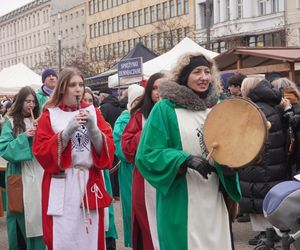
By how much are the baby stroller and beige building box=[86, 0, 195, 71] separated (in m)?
52.3

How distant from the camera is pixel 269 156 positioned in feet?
23.5

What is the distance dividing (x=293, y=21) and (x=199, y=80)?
4576 centimetres

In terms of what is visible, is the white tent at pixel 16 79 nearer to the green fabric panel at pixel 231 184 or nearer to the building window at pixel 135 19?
the green fabric panel at pixel 231 184

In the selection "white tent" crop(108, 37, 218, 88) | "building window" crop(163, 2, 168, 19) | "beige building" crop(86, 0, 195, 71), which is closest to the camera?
"white tent" crop(108, 37, 218, 88)

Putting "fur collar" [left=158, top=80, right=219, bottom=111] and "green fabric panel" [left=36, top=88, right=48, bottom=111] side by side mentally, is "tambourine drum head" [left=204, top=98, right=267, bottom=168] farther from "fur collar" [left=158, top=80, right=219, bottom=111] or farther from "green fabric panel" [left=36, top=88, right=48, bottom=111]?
"green fabric panel" [left=36, top=88, right=48, bottom=111]

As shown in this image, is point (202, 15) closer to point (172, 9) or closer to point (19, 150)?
point (172, 9)

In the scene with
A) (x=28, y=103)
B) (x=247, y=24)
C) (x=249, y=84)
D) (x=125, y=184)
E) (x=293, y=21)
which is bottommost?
(x=125, y=184)


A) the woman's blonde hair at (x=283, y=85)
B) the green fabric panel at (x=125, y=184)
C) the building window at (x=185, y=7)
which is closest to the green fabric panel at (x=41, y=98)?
the green fabric panel at (x=125, y=184)

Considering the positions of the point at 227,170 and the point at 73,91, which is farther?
the point at 73,91

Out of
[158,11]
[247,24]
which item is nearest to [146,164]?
[247,24]

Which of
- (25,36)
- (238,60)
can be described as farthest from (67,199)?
(25,36)

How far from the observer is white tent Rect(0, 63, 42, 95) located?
55.8ft

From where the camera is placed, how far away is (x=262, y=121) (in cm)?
431

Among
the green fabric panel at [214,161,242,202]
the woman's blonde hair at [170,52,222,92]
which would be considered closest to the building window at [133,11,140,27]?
the woman's blonde hair at [170,52,222,92]
